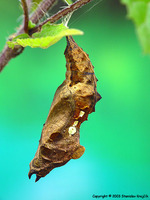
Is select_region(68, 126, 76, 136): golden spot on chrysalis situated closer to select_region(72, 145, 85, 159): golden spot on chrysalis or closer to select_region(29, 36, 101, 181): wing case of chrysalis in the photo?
select_region(29, 36, 101, 181): wing case of chrysalis

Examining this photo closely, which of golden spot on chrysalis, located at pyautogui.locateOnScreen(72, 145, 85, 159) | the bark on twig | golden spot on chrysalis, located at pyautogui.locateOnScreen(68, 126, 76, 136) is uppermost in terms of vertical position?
the bark on twig

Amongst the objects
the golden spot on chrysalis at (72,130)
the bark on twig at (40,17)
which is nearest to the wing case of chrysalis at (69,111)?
the golden spot on chrysalis at (72,130)

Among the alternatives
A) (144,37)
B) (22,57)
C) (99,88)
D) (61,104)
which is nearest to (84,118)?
(61,104)

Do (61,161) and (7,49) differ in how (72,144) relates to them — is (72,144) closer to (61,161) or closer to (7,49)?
(61,161)

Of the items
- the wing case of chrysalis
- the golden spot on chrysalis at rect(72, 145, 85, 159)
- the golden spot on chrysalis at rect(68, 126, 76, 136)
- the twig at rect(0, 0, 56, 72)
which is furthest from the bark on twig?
the golden spot on chrysalis at rect(72, 145, 85, 159)

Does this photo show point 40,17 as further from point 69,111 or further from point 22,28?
point 69,111

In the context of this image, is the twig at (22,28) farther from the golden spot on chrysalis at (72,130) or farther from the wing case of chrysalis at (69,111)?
the golden spot on chrysalis at (72,130)
